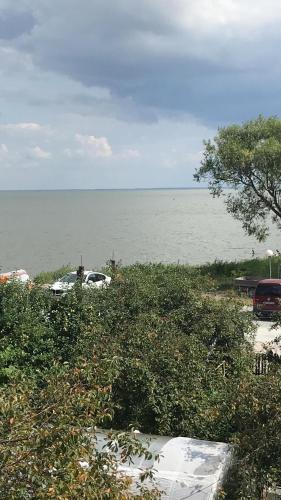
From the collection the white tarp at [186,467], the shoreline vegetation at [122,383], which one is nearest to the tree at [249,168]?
the shoreline vegetation at [122,383]

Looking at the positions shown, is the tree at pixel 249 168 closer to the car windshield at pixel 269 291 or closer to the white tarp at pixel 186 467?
the car windshield at pixel 269 291

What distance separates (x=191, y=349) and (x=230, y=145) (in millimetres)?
24682

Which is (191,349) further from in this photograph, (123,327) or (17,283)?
(17,283)

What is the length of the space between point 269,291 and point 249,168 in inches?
526

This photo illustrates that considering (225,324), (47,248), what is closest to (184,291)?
(225,324)

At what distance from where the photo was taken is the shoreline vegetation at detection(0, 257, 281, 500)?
13.1ft

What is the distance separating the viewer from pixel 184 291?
13633mm

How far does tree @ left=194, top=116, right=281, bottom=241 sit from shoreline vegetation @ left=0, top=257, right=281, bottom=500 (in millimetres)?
17367

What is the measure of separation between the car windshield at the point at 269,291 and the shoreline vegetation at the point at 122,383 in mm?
5833

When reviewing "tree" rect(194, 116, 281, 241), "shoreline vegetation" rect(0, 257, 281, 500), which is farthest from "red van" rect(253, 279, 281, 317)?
"tree" rect(194, 116, 281, 241)

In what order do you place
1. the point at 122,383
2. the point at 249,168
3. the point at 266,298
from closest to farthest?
the point at 122,383 → the point at 266,298 → the point at 249,168

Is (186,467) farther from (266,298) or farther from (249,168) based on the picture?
(249,168)

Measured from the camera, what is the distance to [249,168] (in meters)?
32.6

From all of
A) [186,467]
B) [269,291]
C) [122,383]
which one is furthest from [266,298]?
[186,467]
